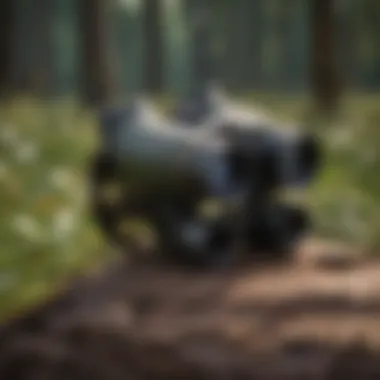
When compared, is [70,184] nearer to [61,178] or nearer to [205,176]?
[61,178]

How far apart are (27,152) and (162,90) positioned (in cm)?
23

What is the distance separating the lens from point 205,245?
1.63m

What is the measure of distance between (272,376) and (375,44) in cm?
53

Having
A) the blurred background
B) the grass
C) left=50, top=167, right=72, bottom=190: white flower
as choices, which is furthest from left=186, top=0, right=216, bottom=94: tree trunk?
left=50, top=167, right=72, bottom=190: white flower

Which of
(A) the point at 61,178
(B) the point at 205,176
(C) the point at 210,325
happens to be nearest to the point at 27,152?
(A) the point at 61,178

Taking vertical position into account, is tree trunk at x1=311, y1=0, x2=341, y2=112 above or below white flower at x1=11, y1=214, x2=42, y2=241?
above

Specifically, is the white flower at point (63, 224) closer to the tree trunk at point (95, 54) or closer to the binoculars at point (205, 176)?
the binoculars at point (205, 176)

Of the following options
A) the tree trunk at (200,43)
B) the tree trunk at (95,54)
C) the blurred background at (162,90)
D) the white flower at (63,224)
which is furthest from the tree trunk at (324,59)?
the white flower at (63,224)

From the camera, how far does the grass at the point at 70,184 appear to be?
5.28 feet

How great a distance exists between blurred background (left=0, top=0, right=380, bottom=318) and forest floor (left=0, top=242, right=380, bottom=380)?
0.16ft

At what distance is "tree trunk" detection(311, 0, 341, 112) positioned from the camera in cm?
161

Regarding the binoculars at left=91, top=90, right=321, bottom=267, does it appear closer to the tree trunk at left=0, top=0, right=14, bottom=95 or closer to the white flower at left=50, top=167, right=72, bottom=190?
the white flower at left=50, top=167, right=72, bottom=190

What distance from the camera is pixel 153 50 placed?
5.32 feet

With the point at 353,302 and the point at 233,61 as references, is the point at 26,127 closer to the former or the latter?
the point at 233,61
